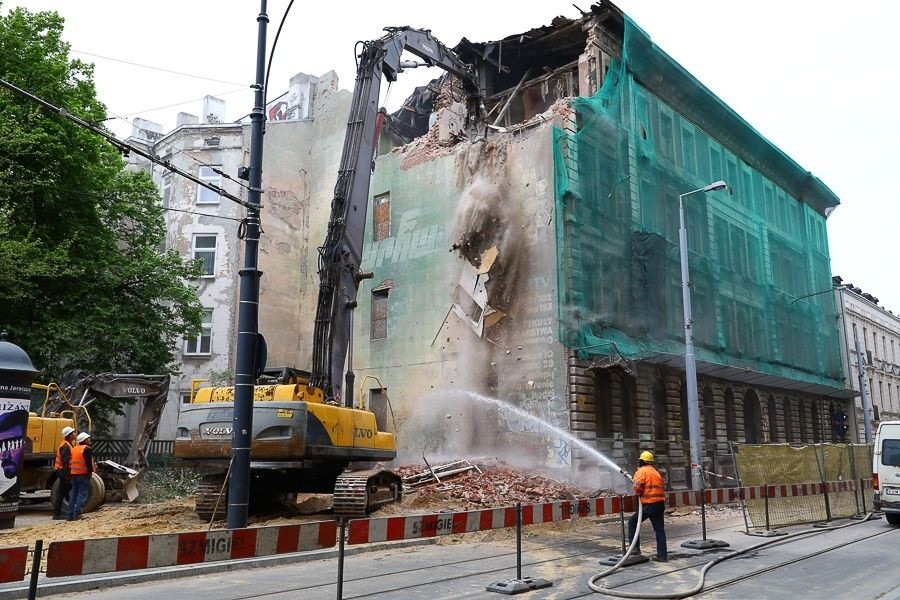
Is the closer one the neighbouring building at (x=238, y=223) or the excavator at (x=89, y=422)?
the excavator at (x=89, y=422)

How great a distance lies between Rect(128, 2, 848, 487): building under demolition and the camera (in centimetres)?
2405

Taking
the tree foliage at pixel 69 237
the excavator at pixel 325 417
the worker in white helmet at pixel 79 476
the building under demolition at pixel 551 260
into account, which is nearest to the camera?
the excavator at pixel 325 417

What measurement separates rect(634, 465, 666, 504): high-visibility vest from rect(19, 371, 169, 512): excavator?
11.1 meters

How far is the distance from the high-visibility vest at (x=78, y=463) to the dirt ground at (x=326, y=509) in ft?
3.10

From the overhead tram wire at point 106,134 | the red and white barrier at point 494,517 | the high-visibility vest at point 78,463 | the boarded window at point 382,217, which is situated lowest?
the red and white barrier at point 494,517

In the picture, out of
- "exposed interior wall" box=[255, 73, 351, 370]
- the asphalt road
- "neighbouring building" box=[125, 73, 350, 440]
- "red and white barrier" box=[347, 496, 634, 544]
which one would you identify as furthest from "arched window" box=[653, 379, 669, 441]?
"red and white barrier" box=[347, 496, 634, 544]

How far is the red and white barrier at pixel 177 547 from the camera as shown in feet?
17.1

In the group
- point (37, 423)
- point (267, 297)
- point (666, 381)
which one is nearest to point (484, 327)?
point (666, 381)

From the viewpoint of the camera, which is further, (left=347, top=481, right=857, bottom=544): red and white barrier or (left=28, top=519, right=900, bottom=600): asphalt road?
(left=28, top=519, right=900, bottom=600): asphalt road

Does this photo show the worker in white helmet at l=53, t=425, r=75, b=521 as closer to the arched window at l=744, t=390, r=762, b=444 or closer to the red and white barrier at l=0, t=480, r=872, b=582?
the red and white barrier at l=0, t=480, r=872, b=582

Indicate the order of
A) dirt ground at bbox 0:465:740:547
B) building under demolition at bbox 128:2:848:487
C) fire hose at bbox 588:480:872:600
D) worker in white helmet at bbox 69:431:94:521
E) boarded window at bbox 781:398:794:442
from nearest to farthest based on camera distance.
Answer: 1. fire hose at bbox 588:480:872:600
2. dirt ground at bbox 0:465:740:547
3. worker in white helmet at bbox 69:431:94:521
4. building under demolition at bbox 128:2:848:487
5. boarded window at bbox 781:398:794:442

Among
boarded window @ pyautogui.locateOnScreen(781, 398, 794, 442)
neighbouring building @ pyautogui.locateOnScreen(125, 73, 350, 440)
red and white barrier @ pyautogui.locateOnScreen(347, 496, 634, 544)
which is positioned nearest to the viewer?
red and white barrier @ pyautogui.locateOnScreen(347, 496, 634, 544)

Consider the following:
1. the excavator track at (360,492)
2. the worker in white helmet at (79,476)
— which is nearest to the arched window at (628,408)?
the excavator track at (360,492)

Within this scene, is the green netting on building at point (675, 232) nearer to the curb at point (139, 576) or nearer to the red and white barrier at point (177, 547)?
the curb at point (139, 576)
